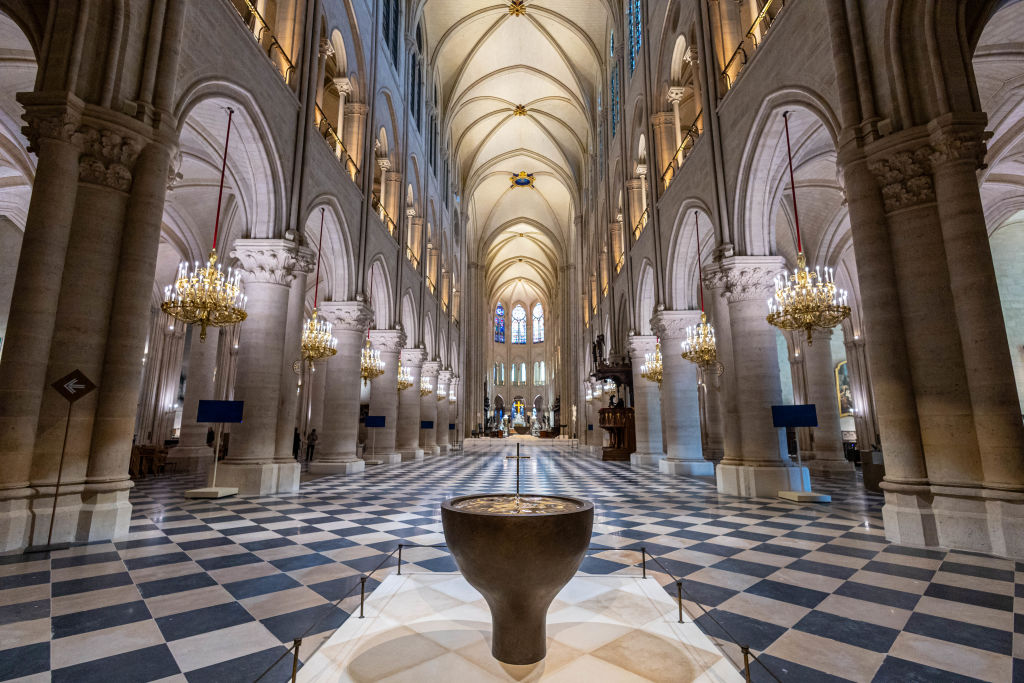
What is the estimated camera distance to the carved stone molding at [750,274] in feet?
27.0

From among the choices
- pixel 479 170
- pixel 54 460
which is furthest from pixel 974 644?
pixel 479 170

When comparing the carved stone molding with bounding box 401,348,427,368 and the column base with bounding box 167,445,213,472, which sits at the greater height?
the carved stone molding with bounding box 401,348,427,368

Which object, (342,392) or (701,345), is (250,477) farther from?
(701,345)

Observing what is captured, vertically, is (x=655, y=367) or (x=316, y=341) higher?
(x=316, y=341)

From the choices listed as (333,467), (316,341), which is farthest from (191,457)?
(316,341)

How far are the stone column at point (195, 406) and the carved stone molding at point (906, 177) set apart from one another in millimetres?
16059

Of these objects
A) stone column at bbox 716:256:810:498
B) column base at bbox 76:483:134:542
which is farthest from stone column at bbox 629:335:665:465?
column base at bbox 76:483:134:542

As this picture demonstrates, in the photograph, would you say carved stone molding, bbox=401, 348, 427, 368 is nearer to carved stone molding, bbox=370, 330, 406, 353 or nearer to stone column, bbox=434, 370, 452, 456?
carved stone molding, bbox=370, 330, 406, 353

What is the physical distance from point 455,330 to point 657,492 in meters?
21.6

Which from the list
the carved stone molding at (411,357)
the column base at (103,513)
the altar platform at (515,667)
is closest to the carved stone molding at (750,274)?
the altar platform at (515,667)

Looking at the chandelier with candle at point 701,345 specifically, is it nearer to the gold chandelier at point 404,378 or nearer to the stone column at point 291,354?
the stone column at point 291,354

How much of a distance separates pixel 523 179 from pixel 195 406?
25661 mm

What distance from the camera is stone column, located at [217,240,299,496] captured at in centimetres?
780

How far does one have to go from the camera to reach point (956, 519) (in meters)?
4.32
